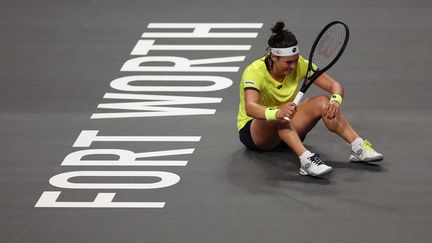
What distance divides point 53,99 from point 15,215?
2312 millimetres

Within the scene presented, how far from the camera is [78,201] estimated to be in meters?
7.79

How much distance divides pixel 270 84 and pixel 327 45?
1.71 ft

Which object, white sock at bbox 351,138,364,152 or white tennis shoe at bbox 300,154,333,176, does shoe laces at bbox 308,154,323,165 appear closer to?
white tennis shoe at bbox 300,154,333,176

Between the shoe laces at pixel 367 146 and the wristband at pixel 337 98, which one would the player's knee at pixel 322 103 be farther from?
the shoe laces at pixel 367 146

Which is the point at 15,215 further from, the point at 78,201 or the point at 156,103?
the point at 156,103

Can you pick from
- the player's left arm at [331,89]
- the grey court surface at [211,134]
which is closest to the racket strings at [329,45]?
the player's left arm at [331,89]

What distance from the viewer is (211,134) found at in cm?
892

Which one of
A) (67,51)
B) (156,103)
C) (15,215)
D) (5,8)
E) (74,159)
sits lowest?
(15,215)

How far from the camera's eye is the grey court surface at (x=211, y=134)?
24.1ft

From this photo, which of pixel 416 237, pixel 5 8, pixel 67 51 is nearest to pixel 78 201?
pixel 416 237

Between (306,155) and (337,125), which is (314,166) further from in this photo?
(337,125)

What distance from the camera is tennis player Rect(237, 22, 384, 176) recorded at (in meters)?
8.01

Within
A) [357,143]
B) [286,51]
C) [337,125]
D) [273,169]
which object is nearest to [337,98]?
[337,125]

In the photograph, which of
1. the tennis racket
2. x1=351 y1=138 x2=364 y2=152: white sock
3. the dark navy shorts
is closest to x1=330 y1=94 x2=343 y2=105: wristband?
the tennis racket
